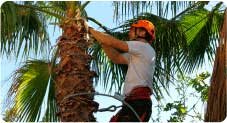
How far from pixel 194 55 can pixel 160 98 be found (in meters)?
1.06

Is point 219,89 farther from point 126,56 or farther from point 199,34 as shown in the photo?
point 199,34

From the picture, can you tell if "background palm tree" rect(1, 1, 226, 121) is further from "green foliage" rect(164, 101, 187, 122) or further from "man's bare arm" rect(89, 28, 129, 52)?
"green foliage" rect(164, 101, 187, 122)

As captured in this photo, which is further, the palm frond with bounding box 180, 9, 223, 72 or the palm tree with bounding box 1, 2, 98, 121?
the palm frond with bounding box 180, 9, 223, 72

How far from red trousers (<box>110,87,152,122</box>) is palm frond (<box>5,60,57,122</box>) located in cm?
153

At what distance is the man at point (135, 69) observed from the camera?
520 centimetres

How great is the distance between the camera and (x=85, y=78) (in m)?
4.92

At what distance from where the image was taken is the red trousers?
17.0 feet

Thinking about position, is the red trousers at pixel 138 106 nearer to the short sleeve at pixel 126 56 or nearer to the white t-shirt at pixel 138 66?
the white t-shirt at pixel 138 66

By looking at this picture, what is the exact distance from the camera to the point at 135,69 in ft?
17.7

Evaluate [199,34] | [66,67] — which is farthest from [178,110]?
[66,67]

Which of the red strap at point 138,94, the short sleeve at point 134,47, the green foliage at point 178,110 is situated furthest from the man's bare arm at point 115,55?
the green foliage at point 178,110

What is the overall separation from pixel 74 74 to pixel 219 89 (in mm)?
1334

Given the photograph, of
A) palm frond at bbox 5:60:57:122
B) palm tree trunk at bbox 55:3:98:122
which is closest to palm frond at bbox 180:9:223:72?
palm frond at bbox 5:60:57:122

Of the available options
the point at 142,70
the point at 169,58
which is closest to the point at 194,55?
the point at 169,58
